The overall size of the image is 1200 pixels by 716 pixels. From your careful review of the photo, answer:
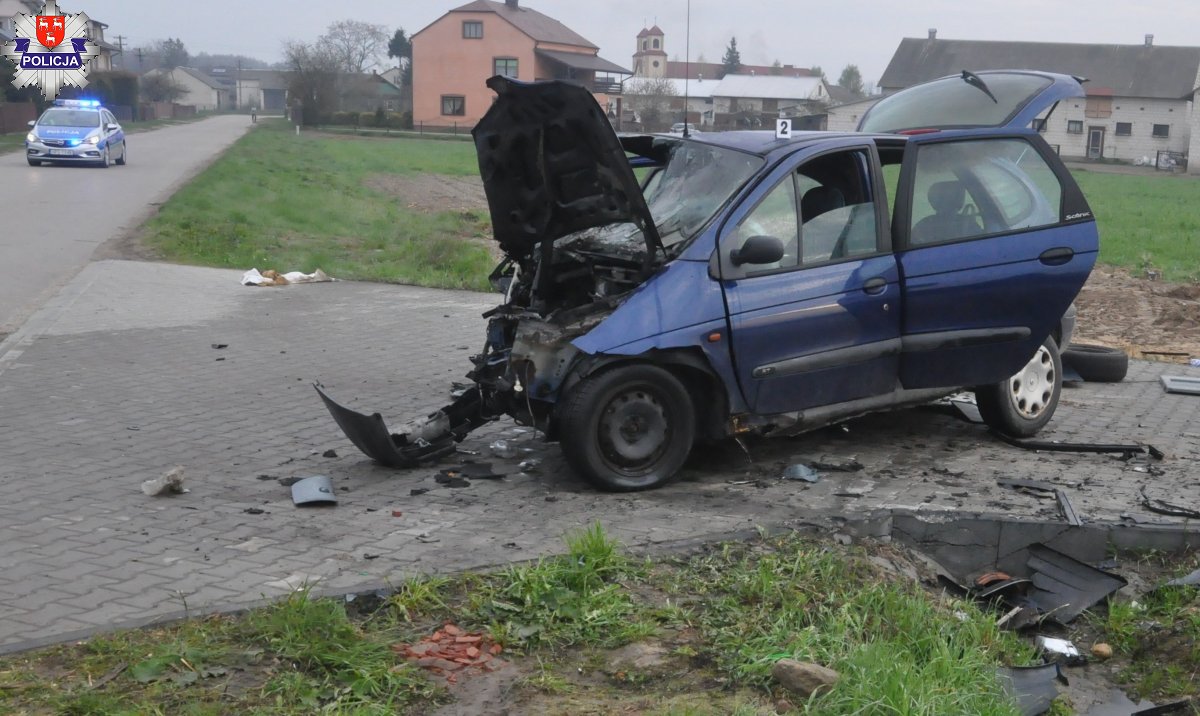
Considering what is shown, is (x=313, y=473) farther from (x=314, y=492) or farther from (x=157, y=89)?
(x=157, y=89)

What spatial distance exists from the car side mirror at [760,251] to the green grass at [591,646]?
1.95 meters

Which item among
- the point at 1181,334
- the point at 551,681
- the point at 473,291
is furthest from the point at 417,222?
the point at 551,681

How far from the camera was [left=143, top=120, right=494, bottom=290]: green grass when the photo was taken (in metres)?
16.8

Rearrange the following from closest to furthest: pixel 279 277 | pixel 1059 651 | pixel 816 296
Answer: pixel 1059 651
pixel 816 296
pixel 279 277

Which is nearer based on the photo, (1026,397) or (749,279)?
(749,279)

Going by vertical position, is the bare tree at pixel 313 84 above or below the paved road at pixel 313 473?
above

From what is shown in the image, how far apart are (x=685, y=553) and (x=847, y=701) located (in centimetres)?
158

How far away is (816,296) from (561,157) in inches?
67.5

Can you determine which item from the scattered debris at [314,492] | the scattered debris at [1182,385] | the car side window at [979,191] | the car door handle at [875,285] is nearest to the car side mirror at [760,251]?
the car door handle at [875,285]

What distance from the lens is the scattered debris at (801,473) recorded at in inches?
279

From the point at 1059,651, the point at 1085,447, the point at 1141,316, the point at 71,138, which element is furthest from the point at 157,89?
the point at 1059,651

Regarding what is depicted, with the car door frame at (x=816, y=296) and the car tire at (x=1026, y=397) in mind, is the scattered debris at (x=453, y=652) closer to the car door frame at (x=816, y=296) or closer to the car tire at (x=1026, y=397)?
the car door frame at (x=816, y=296)

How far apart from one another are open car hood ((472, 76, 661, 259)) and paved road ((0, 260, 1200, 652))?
1.57 meters

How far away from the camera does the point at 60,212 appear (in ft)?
70.5
